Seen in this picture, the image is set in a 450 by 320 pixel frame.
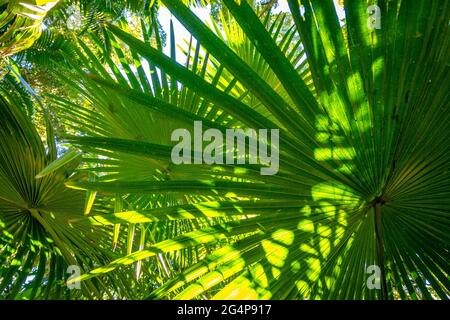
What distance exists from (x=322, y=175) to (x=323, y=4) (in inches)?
19.5

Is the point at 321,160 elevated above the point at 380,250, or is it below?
above

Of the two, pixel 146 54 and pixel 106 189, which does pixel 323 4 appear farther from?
pixel 106 189

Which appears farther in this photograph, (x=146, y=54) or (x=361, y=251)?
(x=361, y=251)

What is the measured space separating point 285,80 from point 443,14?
0.44m

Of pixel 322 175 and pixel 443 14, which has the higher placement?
pixel 443 14
